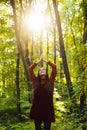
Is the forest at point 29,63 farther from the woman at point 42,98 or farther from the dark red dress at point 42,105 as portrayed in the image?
the dark red dress at point 42,105

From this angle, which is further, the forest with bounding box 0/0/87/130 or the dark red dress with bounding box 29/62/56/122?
the forest with bounding box 0/0/87/130

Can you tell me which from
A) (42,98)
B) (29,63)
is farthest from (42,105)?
(29,63)

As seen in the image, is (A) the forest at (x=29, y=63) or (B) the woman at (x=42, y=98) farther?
(A) the forest at (x=29, y=63)

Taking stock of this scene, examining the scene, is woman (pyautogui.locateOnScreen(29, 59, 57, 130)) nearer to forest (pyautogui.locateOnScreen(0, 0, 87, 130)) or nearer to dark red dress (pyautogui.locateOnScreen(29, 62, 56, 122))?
dark red dress (pyautogui.locateOnScreen(29, 62, 56, 122))

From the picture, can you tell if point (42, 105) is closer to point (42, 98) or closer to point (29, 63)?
point (42, 98)

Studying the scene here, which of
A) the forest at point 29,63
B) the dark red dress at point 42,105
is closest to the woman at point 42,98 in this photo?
the dark red dress at point 42,105

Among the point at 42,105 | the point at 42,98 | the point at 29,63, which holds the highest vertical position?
the point at 29,63

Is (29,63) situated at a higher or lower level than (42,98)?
higher

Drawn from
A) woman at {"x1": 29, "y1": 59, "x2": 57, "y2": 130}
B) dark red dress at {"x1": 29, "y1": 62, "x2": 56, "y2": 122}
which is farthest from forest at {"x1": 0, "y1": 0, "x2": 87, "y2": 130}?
dark red dress at {"x1": 29, "y1": 62, "x2": 56, "y2": 122}

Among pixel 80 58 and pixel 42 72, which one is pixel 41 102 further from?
pixel 80 58

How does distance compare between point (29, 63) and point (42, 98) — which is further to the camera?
point (29, 63)

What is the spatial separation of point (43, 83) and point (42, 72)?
0.81ft

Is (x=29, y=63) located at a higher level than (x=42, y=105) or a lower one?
higher

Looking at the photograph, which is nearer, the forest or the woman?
the woman
